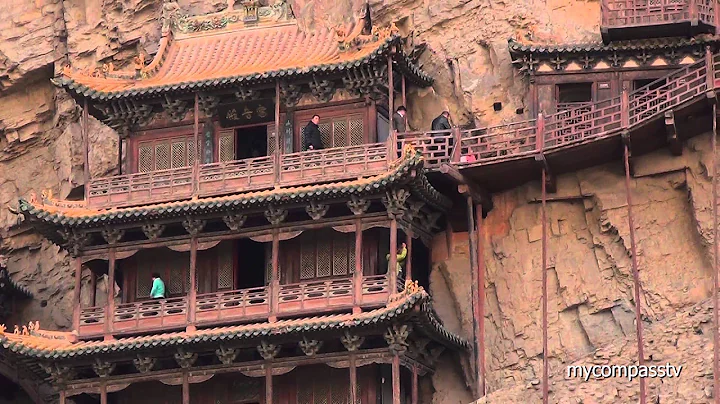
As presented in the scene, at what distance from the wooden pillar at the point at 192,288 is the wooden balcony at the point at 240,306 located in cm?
4

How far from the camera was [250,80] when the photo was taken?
42.8 metres

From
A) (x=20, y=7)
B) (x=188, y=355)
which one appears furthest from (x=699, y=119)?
(x=20, y=7)

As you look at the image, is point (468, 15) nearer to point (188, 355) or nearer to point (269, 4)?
point (269, 4)

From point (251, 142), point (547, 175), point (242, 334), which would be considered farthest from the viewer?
point (251, 142)

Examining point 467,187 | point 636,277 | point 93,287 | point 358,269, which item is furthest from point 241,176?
point 636,277

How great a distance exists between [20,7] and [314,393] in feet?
43.1

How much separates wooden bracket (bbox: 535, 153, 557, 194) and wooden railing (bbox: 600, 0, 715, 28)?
2.95 m

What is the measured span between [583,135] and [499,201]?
2.61 meters

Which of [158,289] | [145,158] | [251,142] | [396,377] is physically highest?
[251,142]

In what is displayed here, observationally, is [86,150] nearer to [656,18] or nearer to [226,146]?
[226,146]

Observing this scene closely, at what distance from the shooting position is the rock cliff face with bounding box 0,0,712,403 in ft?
131

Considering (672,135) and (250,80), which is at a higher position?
(250,80)

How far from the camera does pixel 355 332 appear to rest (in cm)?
4075

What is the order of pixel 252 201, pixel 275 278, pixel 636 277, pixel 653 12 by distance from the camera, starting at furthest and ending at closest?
pixel 275 278 < pixel 252 201 < pixel 653 12 < pixel 636 277
